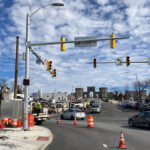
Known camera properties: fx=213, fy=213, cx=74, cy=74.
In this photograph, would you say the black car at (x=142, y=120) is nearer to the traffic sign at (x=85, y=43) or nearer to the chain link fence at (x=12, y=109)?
the traffic sign at (x=85, y=43)

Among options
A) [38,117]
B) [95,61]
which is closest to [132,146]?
[38,117]

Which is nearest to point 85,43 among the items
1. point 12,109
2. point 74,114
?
point 12,109

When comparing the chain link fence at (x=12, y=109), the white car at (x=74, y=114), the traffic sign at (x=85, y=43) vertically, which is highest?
the traffic sign at (x=85, y=43)

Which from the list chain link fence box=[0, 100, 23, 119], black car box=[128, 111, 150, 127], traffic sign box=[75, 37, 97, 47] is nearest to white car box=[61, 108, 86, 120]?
black car box=[128, 111, 150, 127]

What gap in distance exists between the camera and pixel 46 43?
15.2 meters

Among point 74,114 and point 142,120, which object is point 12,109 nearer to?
point 142,120

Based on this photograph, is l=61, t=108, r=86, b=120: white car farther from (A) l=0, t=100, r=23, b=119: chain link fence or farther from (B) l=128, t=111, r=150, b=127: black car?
(A) l=0, t=100, r=23, b=119: chain link fence

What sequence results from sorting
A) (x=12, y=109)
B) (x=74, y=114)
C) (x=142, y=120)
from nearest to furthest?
1. (x=12, y=109)
2. (x=142, y=120)
3. (x=74, y=114)

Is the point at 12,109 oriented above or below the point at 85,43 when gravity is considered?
below

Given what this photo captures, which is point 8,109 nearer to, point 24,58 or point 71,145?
point 24,58

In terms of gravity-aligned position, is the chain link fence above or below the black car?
above

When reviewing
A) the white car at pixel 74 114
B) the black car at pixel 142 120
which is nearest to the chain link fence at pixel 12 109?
the black car at pixel 142 120

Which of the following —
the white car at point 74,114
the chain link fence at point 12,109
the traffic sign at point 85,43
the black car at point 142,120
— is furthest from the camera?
the white car at point 74,114

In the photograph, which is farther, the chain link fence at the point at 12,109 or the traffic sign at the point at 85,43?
the traffic sign at the point at 85,43
